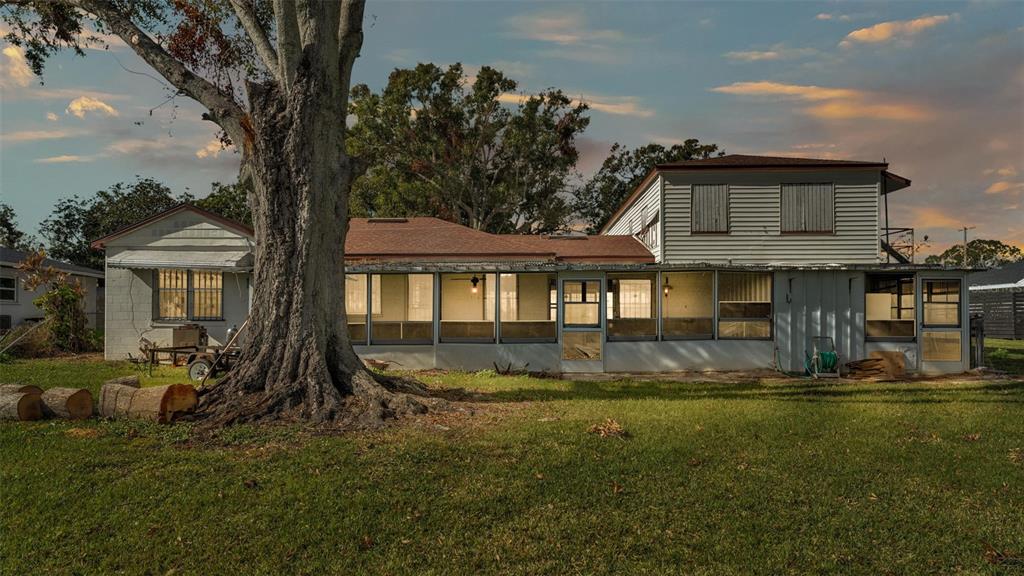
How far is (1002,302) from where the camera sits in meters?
29.6

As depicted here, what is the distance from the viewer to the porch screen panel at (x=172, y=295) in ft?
56.4

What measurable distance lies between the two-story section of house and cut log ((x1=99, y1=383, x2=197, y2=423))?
1049cm

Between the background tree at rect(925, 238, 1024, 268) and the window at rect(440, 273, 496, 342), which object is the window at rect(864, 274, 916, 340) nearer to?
the window at rect(440, 273, 496, 342)

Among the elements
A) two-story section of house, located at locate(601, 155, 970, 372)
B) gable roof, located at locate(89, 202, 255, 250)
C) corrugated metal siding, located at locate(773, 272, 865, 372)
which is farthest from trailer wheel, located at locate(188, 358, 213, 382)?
corrugated metal siding, located at locate(773, 272, 865, 372)

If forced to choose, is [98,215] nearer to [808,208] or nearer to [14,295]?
[14,295]

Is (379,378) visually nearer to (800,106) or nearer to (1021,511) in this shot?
(1021,511)

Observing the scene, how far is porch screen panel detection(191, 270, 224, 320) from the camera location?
56.0 ft

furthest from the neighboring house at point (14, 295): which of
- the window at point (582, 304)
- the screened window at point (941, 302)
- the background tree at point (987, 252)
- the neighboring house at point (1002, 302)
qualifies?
the background tree at point (987, 252)

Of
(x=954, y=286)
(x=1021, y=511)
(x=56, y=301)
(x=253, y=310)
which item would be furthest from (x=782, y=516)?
(x=56, y=301)

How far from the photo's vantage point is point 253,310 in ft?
30.3

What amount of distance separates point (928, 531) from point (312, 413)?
7.14 m

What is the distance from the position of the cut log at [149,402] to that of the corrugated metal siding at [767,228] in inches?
536

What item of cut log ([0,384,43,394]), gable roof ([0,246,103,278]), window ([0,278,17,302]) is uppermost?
gable roof ([0,246,103,278])

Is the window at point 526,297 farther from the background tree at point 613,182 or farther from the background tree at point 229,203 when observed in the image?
the background tree at point 229,203
